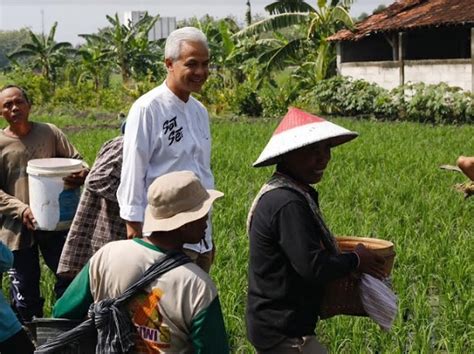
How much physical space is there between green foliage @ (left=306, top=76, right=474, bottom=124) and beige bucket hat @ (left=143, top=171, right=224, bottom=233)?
43.9 feet

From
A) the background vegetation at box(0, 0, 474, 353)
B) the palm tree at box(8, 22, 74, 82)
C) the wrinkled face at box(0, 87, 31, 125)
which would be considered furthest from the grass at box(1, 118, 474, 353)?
the palm tree at box(8, 22, 74, 82)

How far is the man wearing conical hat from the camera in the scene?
2.09 metres

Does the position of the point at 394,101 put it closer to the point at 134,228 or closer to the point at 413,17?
the point at 413,17

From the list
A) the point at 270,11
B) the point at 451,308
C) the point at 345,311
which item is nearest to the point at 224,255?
the point at 451,308

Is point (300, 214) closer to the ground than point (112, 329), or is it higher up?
higher up

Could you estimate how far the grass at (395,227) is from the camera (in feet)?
11.7

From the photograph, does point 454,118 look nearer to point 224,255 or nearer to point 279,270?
point 224,255

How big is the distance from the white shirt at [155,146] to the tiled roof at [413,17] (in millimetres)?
14094

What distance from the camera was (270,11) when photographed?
19.1 m

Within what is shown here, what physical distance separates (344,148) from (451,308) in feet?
21.5

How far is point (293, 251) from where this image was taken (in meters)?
2.08

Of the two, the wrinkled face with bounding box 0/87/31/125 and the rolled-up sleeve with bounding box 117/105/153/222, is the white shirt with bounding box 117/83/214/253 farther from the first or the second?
the wrinkled face with bounding box 0/87/31/125

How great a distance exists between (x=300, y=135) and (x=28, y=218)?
1.73 metres

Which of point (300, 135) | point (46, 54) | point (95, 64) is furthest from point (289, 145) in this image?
point (46, 54)
